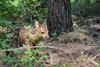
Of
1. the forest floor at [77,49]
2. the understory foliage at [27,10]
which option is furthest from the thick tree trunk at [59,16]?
the understory foliage at [27,10]

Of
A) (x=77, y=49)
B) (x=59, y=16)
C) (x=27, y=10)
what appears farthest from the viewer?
(x=27, y=10)

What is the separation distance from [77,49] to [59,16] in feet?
4.16

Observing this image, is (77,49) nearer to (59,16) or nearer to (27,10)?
(59,16)

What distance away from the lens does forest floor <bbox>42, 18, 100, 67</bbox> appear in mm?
4680

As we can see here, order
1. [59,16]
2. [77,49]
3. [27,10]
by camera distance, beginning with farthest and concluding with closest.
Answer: [27,10] < [59,16] < [77,49]

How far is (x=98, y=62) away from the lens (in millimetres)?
4590

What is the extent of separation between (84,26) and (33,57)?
2846 millimetres

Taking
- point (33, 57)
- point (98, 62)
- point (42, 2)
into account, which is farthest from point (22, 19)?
point (98, 62)

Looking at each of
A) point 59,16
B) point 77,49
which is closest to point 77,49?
point 77,49

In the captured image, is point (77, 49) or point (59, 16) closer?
point (77, 49)

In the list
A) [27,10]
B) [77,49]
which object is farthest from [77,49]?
[27,10]

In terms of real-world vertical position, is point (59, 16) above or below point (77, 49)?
above

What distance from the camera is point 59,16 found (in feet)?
20.5

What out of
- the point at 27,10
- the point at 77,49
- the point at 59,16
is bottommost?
the point at 77,49
